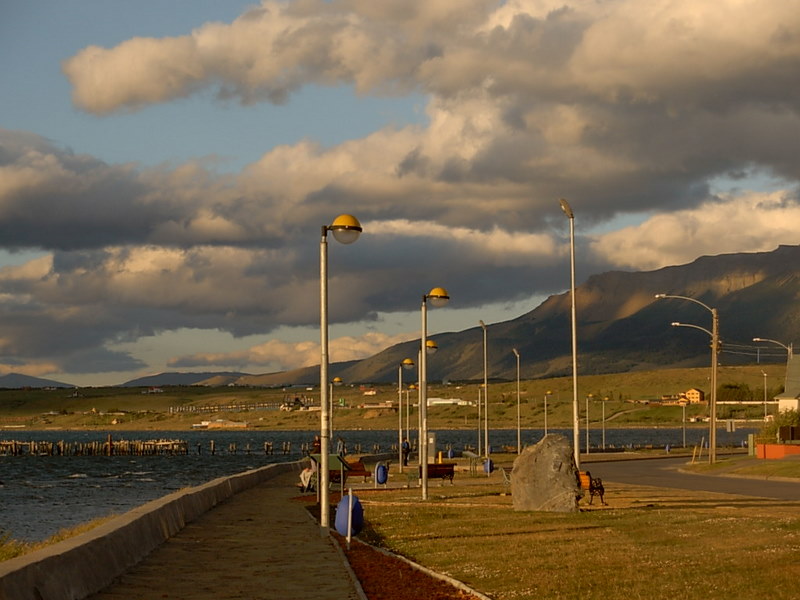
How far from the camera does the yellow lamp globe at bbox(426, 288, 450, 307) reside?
38062 mm

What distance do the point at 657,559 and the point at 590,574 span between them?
252 cm

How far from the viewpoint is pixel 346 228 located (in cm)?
2681

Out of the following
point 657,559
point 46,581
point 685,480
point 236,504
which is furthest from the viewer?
point 685,480

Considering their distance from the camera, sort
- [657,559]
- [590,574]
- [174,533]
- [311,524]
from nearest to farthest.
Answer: [590,574] < [657,559] < [174,533] < [311,524]

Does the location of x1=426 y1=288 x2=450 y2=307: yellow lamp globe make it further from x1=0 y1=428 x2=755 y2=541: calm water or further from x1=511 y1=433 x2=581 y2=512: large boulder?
x1=0 y1=428 x2=755 y2=541: calm water

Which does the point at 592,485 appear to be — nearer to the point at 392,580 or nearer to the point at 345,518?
the point at 345,518

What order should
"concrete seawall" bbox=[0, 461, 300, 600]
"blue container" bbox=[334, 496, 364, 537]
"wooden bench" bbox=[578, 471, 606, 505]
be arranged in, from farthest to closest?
"wooden bench" bbox=[578, 471, 606, 505], "blue container" bbox=[334, 496, 364, 537], "concrete seawall" bbox=[0, 461, 300, 600]

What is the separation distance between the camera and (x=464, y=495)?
1800 inches

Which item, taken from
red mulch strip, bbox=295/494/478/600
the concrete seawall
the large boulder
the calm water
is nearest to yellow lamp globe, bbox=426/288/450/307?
the large boulder

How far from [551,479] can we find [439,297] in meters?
6.98

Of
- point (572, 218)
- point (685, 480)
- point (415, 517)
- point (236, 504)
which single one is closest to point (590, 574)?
point (415, 517)

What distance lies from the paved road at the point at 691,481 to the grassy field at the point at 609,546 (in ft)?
22.5

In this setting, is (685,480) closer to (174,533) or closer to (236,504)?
(236,504)

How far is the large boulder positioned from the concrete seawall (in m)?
9.73
